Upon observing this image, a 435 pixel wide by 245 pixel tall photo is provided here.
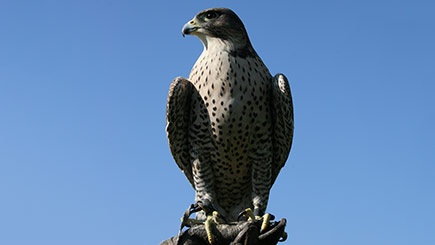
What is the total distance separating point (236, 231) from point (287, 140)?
4.34 feet

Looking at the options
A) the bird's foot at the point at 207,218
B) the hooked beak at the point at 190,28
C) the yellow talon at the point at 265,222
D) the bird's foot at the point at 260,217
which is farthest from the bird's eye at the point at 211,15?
the yellow talon at the point at 265,222

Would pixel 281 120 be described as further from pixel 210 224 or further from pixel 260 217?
pixel 210 224

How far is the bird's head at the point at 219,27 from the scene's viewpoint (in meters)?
6.11

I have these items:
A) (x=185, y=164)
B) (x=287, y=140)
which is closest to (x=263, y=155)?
(x=287, y=140)

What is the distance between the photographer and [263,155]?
5.98 metres

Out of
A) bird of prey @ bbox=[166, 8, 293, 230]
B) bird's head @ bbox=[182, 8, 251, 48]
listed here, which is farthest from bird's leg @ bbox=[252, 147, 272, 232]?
bird's head @ bbox=[182, 8, 251, 48]

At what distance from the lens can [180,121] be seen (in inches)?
239

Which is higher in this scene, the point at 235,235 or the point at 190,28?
the point at 190,28

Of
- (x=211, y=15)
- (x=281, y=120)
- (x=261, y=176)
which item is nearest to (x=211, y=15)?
(x=211, y=15)

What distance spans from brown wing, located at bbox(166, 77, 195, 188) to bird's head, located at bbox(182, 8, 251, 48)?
0.56 m

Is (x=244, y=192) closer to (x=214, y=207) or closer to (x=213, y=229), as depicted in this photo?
(x=214, y=207)

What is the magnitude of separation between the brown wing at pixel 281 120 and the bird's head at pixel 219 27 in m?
0.57

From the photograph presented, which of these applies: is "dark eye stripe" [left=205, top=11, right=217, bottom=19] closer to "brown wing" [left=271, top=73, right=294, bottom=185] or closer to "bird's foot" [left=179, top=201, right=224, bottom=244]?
"brown wing" [left=271, top=73, right=294, bottom=185]

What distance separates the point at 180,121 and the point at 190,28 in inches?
39.2
